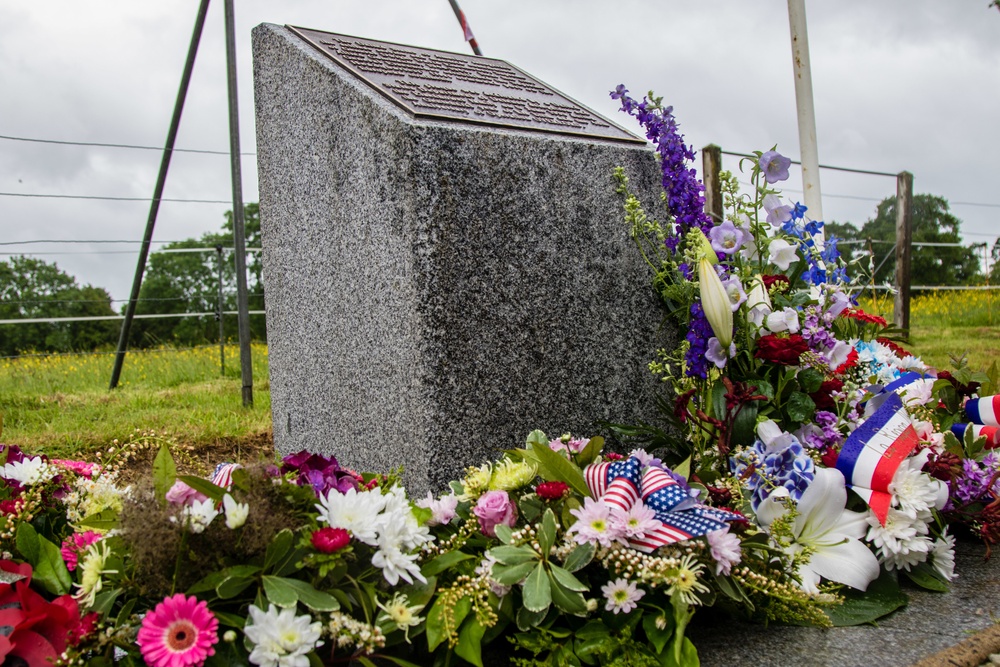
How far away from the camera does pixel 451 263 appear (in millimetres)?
2072

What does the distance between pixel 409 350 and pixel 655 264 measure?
2.82ft

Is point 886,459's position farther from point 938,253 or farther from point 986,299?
point 938,253

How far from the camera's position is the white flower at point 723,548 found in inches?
60.6

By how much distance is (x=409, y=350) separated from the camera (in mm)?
2090

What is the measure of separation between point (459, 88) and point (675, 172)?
2.44 ft

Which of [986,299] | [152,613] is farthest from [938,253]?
[152,613]

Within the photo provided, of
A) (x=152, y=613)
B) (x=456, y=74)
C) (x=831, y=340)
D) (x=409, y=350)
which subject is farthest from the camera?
(x=456, y=74)

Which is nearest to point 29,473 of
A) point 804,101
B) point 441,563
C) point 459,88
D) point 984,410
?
point 441,563

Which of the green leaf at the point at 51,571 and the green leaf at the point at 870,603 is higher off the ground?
the green leaf at the point at 51,571

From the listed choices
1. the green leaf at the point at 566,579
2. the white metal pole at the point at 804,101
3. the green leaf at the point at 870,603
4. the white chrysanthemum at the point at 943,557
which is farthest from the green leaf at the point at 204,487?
the white metal pole at the point at 804,101

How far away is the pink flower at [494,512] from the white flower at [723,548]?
1.33ft

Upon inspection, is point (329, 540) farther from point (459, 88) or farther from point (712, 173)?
point (712, 173)

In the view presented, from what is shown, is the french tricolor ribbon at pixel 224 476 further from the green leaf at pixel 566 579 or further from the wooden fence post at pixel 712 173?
the wooden fence post at pixel 712 173

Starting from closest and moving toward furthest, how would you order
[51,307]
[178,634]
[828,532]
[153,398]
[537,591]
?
[178,634]
[537,591]
[828,532]
[153,398]
[51,307]
